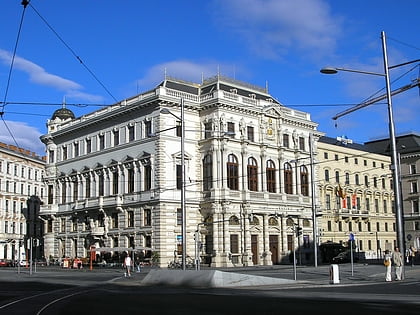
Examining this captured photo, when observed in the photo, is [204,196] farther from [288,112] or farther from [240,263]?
[288,112]

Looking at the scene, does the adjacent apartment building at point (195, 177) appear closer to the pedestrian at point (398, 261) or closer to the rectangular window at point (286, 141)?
the rectangular window at point (286, 141)

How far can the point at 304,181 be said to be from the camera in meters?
72.8

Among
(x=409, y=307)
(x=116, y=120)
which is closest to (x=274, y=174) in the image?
(x=116, y=120)

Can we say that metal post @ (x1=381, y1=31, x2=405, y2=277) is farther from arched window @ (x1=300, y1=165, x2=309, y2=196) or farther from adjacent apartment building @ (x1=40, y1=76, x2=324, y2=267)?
arched window @ (x1=300, y1=165, x2=309, y2=196)

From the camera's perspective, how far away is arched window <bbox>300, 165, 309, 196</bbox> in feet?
237

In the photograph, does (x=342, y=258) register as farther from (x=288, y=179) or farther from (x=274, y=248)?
(x=288, y=179)

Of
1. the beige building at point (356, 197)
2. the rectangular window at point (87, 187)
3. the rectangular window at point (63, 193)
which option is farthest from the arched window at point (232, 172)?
the rectangular window at point (63, 193)

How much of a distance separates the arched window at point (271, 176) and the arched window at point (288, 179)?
202 centimetres

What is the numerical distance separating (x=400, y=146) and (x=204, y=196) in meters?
47.3

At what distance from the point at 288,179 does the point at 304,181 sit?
316 cm

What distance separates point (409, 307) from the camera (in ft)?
52.5

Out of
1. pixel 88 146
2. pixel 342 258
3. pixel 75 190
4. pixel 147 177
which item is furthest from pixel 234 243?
pixel 75 190

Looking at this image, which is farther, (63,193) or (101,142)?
(63,193)

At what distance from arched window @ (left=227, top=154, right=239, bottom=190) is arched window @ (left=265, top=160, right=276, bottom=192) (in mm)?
5113
